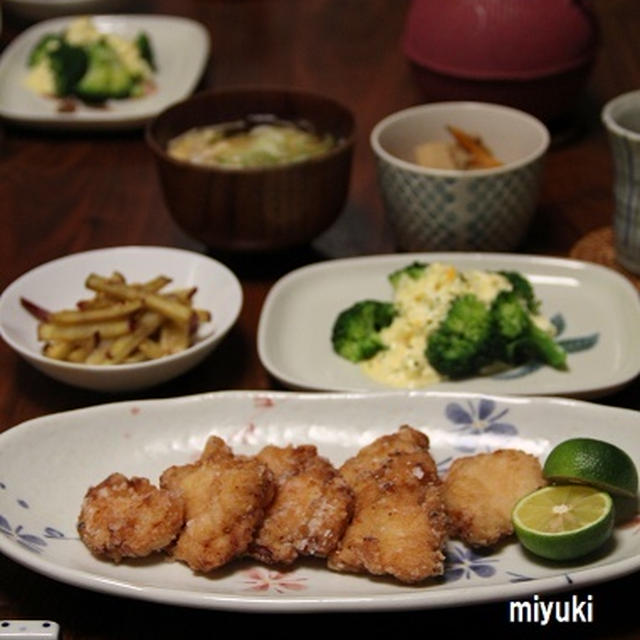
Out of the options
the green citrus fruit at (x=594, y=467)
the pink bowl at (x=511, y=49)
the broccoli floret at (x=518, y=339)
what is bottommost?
the broccoli floret at (x=518, y=339)

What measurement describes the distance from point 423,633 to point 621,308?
0.92 m

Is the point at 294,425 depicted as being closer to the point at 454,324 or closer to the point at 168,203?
the point at 454,324

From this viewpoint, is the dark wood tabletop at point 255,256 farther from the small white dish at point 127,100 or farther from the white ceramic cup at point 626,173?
the white ceramic cup at point 626,173

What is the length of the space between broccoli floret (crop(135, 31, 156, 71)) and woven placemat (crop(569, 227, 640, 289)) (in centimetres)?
160

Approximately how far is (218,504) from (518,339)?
0.72 meters

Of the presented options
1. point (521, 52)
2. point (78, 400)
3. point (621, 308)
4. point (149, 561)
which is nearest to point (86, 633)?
point (149, 561)

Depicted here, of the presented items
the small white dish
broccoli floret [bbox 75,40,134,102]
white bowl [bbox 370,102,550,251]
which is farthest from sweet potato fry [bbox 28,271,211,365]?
broccoli floret [bbox 75,40,134,102]

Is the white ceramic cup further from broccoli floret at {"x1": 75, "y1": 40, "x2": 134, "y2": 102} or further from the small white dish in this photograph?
broccoli floret at {"x1": 75, "y1": 40, "x2": 134, "y2": 102}

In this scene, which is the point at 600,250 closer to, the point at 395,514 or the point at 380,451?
the point at 380,451

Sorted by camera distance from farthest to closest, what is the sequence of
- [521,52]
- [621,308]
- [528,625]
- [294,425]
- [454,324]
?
1. [521,52]
2. [621,308]
3. [454,324]
4. [294,425]
5. [528,625]

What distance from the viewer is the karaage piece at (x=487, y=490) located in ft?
4.84

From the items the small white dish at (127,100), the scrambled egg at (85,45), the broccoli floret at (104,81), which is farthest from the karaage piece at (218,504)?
the scrambled egg at (85,45)

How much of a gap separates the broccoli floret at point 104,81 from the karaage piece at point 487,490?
1.95m

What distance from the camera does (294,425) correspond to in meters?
1.74
